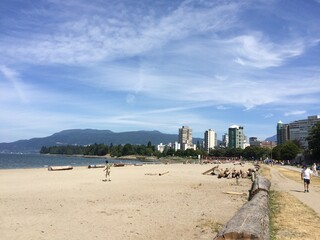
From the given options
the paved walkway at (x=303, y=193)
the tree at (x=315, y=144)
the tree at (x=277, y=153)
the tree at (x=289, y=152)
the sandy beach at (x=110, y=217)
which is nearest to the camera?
the sandy beach at (x=110, y=217)

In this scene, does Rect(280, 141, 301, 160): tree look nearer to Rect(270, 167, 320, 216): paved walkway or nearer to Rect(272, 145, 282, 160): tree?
Rect(272, 145, 282, 160): tree

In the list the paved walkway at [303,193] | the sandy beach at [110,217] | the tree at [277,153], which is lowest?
the sandy beach at [110,217]


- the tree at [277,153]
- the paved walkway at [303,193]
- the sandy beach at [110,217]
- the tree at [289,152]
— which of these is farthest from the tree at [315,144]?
the sandy beach at [110,217]

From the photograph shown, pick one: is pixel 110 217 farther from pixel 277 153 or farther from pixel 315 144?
pixel 277 153

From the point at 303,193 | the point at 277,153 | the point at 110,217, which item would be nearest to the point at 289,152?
Answer: the point at 277,153

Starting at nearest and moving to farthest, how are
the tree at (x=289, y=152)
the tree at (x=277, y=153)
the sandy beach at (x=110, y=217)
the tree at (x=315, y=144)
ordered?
the sandy beach at (x=110, y=217), the tree at (x=315, y=144), the tree at (x=289, y=152), the tree at (x=277, y=153)

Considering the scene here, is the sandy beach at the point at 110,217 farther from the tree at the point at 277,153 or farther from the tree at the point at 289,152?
the tree at the point at 277,153

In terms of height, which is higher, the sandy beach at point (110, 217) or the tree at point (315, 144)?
the tree at point (315, 144)

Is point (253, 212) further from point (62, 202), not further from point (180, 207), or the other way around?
point (62, 202)

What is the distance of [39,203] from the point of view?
55.3 ft

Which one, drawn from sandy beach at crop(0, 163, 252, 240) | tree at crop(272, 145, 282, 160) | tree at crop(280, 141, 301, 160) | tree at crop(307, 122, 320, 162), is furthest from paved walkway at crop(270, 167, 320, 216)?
tree at crop(272, 145, 282, 160)

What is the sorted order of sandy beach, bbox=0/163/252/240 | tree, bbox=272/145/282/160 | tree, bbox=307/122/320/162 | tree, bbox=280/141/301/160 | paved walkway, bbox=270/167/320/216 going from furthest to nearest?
tree, bbox=272/145/282/160 → tree, bbox=280/141/301/160 → tree, bbox=307/122/320/162 → paved walkway, bbox=270/167/320/216 → sandy beach, bbox=0/163/252/240

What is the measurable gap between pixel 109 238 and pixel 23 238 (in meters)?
2.35

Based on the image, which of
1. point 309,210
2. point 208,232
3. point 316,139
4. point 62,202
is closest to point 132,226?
point 208,232
